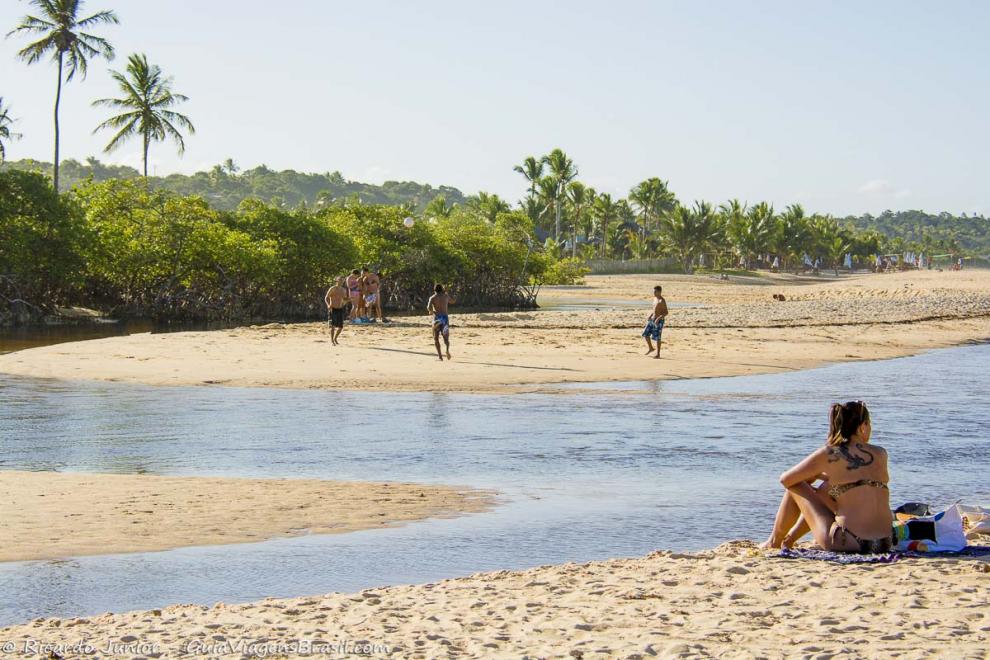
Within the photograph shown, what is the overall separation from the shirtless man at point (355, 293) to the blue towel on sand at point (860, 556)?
25.6 metres

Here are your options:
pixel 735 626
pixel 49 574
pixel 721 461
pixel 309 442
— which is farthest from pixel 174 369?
pixel 735 626

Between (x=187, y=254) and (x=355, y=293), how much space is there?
12.7 m

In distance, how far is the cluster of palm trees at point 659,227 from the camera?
10456cm

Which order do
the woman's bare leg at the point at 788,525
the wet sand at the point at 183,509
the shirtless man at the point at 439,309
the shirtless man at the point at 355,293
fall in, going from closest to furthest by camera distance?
the woman's bare leg at the point at 788,525, the wet sand at the point at 183,509, the shirtless man at the point at 439,309, the shirtless man at the point at 355,293

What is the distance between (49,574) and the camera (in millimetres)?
8156

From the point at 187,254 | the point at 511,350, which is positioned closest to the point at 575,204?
the point at 187,254

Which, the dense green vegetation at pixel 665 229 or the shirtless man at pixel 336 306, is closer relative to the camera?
the shirtless man at pixel 336 306

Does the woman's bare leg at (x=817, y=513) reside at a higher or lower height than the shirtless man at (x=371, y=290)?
lower

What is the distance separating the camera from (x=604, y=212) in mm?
112375

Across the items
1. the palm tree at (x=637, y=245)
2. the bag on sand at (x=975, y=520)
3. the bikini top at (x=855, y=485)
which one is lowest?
the bag on sand at (x=975, y=520)

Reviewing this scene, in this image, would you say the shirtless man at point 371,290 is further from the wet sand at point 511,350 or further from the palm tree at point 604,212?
the palm tree at point 604,212

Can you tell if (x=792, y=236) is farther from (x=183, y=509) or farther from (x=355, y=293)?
(x=183, y=509)

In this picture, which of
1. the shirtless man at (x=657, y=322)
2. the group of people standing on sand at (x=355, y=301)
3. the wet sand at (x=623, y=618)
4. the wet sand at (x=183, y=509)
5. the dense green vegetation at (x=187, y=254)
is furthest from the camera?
the dense green vegetation at (x=187, y=254)

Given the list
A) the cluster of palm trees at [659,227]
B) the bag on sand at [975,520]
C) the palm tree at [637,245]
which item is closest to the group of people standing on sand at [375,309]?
the bag on sand at [975,520]
